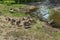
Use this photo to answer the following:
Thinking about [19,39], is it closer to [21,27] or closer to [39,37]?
[39,37]

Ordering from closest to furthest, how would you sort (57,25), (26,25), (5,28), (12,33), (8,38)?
(8,38) → (12,33) → (5,28) → (26,25) → (57,25)

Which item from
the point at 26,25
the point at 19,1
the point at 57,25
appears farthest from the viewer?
the point at 19,1

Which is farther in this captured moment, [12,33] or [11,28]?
[11,28]

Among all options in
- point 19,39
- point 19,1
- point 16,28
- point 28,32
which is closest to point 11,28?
point 16,28

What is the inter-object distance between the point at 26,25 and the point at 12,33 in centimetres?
269

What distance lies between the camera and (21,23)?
19.1 m

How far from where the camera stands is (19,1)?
41.3 meters

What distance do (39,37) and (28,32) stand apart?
55.1 inches

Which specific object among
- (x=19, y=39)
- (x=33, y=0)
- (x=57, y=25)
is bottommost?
(x=33, y=0)

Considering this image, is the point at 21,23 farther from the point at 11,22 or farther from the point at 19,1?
the point at 19,1

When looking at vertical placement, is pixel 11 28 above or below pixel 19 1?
above

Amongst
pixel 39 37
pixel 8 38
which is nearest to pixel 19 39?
pixel 8 38

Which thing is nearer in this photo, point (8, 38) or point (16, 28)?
point (8, 38)

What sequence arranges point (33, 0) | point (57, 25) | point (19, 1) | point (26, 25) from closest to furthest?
1. point (26, 25)
2. point (57, 25)
3. point (19, 1)
4. point (33, 0)
